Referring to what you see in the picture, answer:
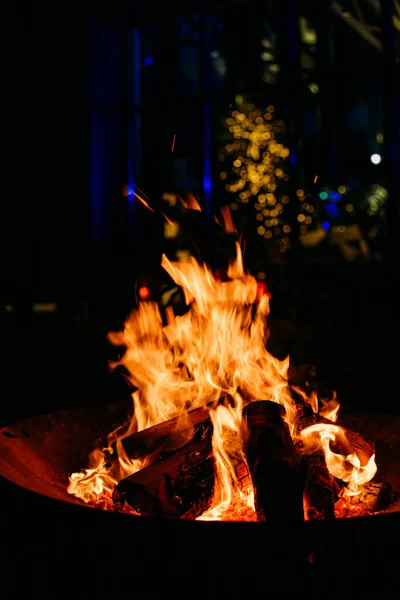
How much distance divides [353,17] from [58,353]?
5.18 metres

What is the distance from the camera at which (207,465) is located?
232 centimetres

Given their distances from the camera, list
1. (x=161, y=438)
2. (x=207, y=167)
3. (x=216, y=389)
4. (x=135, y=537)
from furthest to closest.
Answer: (x=207, y=167) → (x=216, y=389) → (x=161, y=438) → (x=135, y=537)

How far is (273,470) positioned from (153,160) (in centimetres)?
617

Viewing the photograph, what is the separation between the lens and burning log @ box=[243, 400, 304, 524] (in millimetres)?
2006

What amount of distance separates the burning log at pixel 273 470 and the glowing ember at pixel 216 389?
0.20 metres

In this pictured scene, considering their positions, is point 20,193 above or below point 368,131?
below

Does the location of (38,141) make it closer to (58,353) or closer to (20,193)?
(20,193)

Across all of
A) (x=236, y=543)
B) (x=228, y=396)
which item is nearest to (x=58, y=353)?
(x=228, y=396)

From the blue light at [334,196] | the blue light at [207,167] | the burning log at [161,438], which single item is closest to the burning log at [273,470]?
the burning log at [161,438]

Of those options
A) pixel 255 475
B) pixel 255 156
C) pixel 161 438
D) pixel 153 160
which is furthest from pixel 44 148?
pixel 255 475

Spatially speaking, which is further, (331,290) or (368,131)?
(368,131)

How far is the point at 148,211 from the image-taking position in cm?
768

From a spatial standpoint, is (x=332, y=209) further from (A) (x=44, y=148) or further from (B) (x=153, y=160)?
(A) (x=44, y=148)

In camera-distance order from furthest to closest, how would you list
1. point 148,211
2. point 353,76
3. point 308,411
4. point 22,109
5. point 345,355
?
point 148,211
point 22,109
point 353,76
point 345,355
point 308,411
